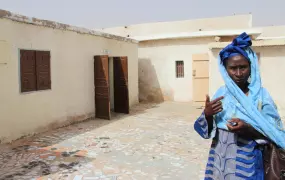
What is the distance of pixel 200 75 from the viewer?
1170 cm

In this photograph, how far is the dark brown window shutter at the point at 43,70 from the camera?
6.67m

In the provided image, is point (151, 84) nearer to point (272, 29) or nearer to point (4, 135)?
point (4, 135)

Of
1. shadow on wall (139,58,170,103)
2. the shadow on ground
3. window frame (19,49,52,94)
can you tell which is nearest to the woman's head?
the shadow on ground

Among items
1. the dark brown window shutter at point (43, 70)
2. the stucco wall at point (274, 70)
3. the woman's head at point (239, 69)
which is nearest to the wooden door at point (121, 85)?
the dark brown window shutter at point (43, 70)

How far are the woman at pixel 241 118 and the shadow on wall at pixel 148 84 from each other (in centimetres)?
1130

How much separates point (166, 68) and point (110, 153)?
8213mm

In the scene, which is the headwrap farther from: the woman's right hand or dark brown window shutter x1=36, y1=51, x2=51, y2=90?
dark brown window shutter x1=36, y1=51, x2=51, y2=90

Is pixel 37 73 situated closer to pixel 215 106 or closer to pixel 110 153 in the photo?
pixel 110 153

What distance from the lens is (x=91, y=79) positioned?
8781 mm

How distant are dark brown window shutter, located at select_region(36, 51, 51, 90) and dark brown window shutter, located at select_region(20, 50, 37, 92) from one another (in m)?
0.12

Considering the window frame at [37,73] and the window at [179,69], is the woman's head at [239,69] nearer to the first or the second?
the window frame at [37,73]

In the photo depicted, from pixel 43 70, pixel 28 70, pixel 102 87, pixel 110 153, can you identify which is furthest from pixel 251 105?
pixel 102 87

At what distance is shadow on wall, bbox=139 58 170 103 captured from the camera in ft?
43.5

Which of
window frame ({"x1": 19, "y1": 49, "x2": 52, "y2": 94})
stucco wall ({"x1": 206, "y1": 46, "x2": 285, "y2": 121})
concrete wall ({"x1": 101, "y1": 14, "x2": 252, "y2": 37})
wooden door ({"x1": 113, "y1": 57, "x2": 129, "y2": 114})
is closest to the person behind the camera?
window frame ({"x1": 19, "y1": 49, "x2": 52, "y2": 94})
